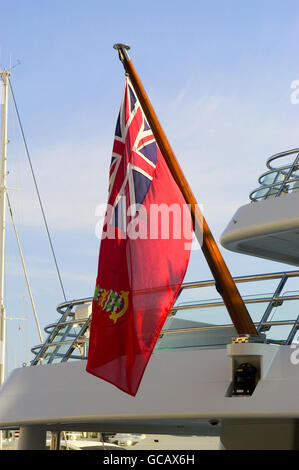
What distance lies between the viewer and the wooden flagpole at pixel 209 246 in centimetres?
1228

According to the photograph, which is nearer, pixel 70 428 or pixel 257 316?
pixel 257 316

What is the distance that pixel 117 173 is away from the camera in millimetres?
12305

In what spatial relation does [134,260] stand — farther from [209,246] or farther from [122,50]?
[122,50]

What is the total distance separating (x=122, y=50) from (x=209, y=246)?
3.35 metres

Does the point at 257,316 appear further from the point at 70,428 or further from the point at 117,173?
the point at 70,428

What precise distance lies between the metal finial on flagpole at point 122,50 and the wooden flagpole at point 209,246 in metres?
0.79

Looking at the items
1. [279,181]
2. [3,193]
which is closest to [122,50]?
[279,181]

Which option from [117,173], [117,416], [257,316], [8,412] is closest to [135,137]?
[117,173]

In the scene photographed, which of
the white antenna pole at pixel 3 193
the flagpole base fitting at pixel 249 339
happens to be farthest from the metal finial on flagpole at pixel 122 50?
the white antenna pole at pixel 3 193

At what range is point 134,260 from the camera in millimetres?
11453

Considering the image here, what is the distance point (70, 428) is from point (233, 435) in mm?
4694

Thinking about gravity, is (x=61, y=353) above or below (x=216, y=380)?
above

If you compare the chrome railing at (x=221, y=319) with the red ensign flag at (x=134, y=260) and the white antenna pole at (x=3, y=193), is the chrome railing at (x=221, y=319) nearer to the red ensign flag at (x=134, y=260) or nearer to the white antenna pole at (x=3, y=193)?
the red ensign flag at (x=134, y=260)
